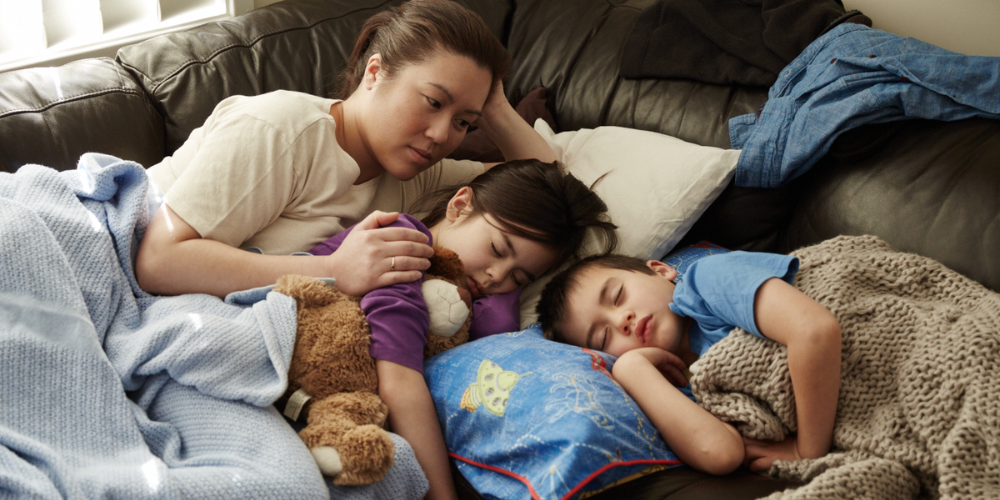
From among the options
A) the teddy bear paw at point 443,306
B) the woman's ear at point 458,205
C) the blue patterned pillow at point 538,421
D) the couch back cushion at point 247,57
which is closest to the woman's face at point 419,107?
the woman's ear at point 458,205

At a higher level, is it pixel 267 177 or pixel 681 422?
pixel 267 177

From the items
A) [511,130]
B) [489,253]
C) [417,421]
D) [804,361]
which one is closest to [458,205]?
[489,253]

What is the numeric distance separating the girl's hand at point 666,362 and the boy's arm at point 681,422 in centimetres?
2

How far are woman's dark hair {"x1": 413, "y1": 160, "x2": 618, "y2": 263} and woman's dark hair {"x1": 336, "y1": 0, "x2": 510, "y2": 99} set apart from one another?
0.86 feet

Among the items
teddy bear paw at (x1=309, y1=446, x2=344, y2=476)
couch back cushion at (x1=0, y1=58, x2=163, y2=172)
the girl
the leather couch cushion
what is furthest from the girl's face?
couch back cushion at (x1=0, y1=58, x2=163, y2=172)

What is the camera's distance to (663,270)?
1.43m

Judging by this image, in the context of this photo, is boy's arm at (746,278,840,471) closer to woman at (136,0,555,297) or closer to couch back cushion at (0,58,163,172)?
woman at (136,0,555,297)

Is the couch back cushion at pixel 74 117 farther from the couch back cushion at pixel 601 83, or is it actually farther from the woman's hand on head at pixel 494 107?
the couch back cushion at pixel 601 83

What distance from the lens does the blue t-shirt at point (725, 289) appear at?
1065mm

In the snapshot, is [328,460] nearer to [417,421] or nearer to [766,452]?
[417,421]

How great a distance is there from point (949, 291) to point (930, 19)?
981mm

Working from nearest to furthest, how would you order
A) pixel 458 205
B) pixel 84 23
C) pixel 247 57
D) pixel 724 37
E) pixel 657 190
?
pixel 458 205
pixel 657 190
pixel 724 37
pixel 247 57
pixel 84 23

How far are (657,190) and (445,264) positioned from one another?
59cm

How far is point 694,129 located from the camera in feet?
5.88
